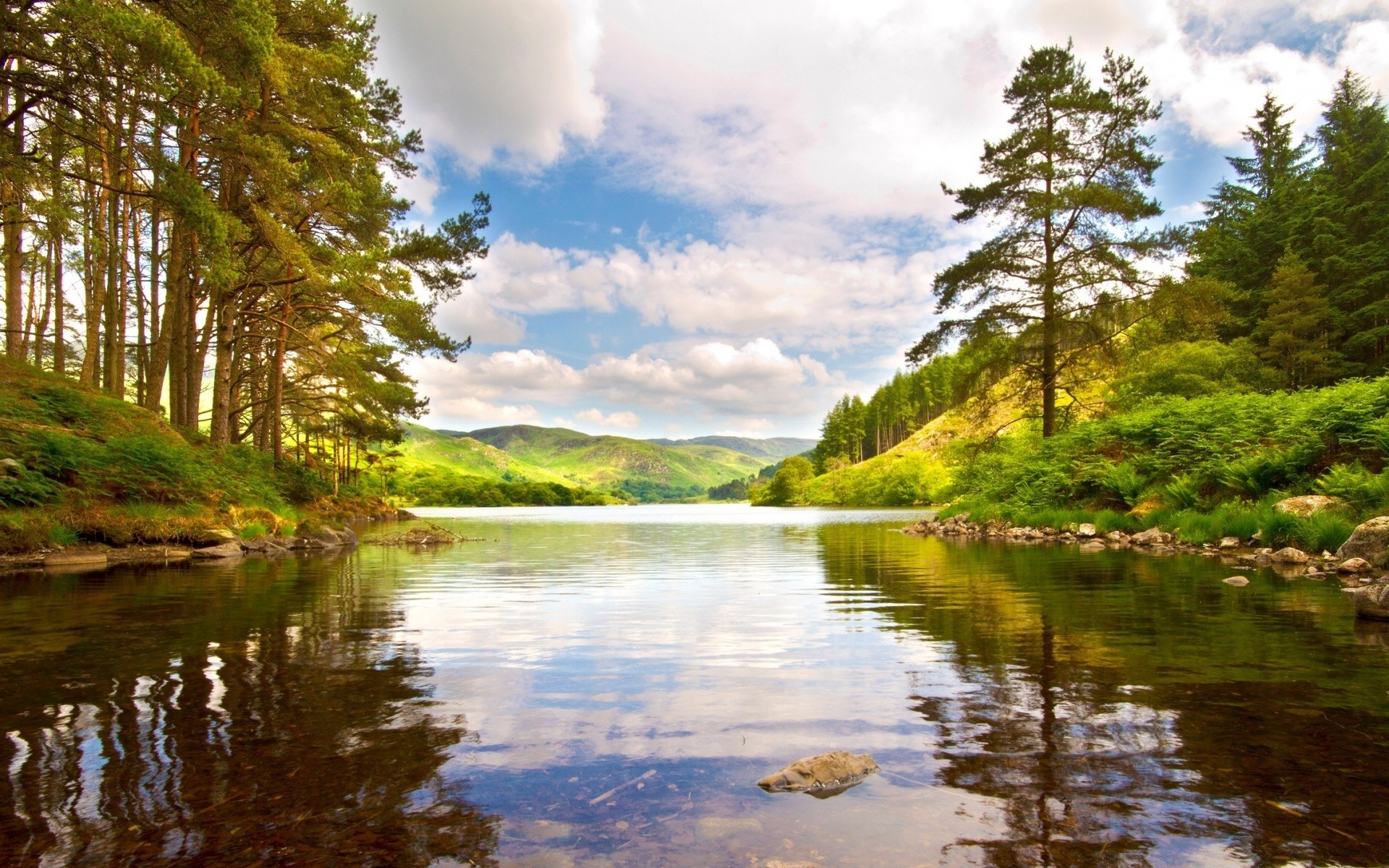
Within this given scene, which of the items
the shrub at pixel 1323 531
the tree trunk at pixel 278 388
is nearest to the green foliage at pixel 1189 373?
the shrub at pixel 1323 531

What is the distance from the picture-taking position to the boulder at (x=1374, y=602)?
8125 millimetres

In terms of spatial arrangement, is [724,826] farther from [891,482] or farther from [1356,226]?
[891,482]

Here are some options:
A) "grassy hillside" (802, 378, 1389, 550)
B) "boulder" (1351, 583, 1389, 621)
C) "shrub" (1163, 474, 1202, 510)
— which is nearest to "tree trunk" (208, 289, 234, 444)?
"grassy hillside" (802, 378, 1389, 550)

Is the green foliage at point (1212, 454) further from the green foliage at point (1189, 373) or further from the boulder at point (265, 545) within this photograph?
the boulder at point (265, 545)

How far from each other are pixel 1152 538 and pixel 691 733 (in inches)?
751

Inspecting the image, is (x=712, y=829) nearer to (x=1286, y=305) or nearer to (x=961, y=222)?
(x=961, y=222)

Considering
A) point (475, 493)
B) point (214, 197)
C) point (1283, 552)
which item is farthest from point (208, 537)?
point (475, 493)

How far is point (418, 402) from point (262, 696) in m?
35.6

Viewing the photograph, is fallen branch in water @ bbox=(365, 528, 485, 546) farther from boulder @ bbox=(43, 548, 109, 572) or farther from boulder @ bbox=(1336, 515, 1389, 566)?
boulder @ bbox=(1336, 515, 1389, 566)

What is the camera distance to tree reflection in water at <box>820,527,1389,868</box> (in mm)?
3260

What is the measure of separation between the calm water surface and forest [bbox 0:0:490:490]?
1098 centimetres

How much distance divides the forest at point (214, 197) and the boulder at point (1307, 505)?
25.1 m

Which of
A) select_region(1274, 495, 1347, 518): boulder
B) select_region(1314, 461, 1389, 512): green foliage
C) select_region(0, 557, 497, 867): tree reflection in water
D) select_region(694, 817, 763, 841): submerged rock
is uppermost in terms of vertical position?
select_region(1314, 461, 1389, 512): green foliage

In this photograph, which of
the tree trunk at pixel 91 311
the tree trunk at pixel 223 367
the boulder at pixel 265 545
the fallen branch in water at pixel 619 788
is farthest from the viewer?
the tree trunk at pixel 91 311
